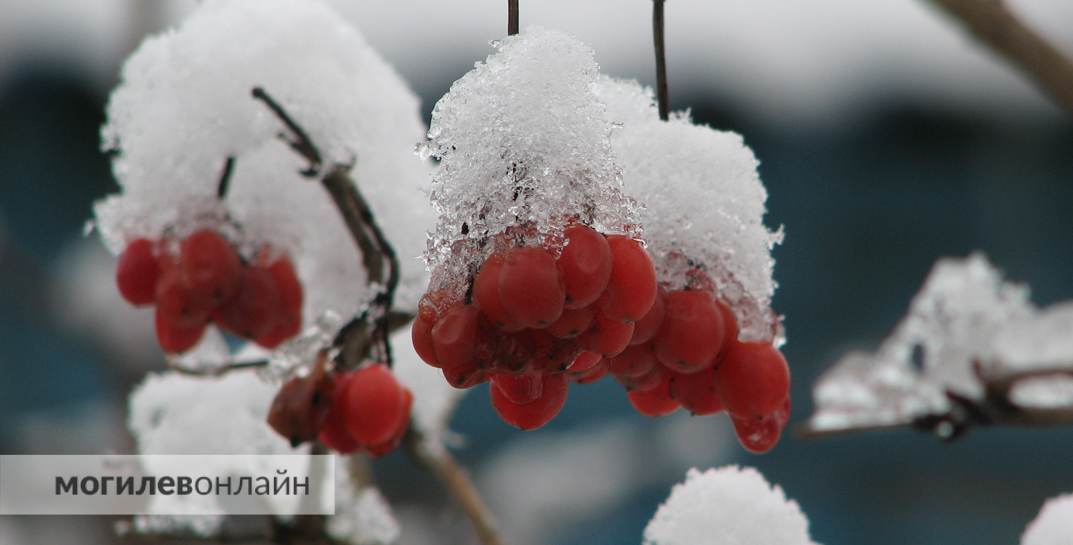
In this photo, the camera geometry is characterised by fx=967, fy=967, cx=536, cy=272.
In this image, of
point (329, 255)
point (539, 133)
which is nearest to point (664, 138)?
point (539, 133)

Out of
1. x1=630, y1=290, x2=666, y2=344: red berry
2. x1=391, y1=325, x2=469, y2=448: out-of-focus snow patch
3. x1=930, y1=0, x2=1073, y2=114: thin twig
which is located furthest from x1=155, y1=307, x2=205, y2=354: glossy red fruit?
x1=930, y1=0, x2=1073, y2=114: thin twig

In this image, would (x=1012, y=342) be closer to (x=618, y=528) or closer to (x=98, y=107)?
(x=618, y=528)

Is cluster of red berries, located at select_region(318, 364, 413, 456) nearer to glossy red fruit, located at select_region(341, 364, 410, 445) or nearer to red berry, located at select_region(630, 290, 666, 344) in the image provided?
glossy red fruit, located at select_region(341, 364, 410, 445)

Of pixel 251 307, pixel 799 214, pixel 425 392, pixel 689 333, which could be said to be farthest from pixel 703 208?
pixel 799 214

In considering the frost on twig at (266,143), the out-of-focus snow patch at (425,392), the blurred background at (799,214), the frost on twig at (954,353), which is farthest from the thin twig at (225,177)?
the blurred background at (799,214)

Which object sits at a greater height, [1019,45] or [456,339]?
[1019,45]

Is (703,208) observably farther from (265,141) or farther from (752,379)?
(265,141)
